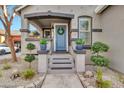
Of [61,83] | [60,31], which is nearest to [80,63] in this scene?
[61,83]

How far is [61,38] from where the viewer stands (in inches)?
546

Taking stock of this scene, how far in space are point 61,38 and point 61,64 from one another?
4710mm

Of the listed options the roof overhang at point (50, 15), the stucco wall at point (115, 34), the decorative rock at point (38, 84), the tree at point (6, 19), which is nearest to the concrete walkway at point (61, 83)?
the decorative rock at point (38, 84)

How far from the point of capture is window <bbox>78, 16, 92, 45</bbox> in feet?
37.2

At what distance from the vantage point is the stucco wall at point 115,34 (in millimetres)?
8016

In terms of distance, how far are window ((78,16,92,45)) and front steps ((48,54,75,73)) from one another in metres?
2.09

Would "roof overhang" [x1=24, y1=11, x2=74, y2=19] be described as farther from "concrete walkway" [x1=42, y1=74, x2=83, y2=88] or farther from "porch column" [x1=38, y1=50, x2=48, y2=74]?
"concrete walkway" [x1=42, y1=74, x2=83, y2=88]

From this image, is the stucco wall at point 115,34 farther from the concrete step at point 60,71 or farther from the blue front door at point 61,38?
the blue front door at point 61,38

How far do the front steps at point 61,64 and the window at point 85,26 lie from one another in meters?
2.09

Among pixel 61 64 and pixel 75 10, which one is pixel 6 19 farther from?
pixel 61 64

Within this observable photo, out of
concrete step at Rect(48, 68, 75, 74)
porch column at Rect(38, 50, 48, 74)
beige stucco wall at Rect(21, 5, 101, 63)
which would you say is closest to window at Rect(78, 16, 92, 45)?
beige stucco wall at Rect(21, 5, 101, 63)
